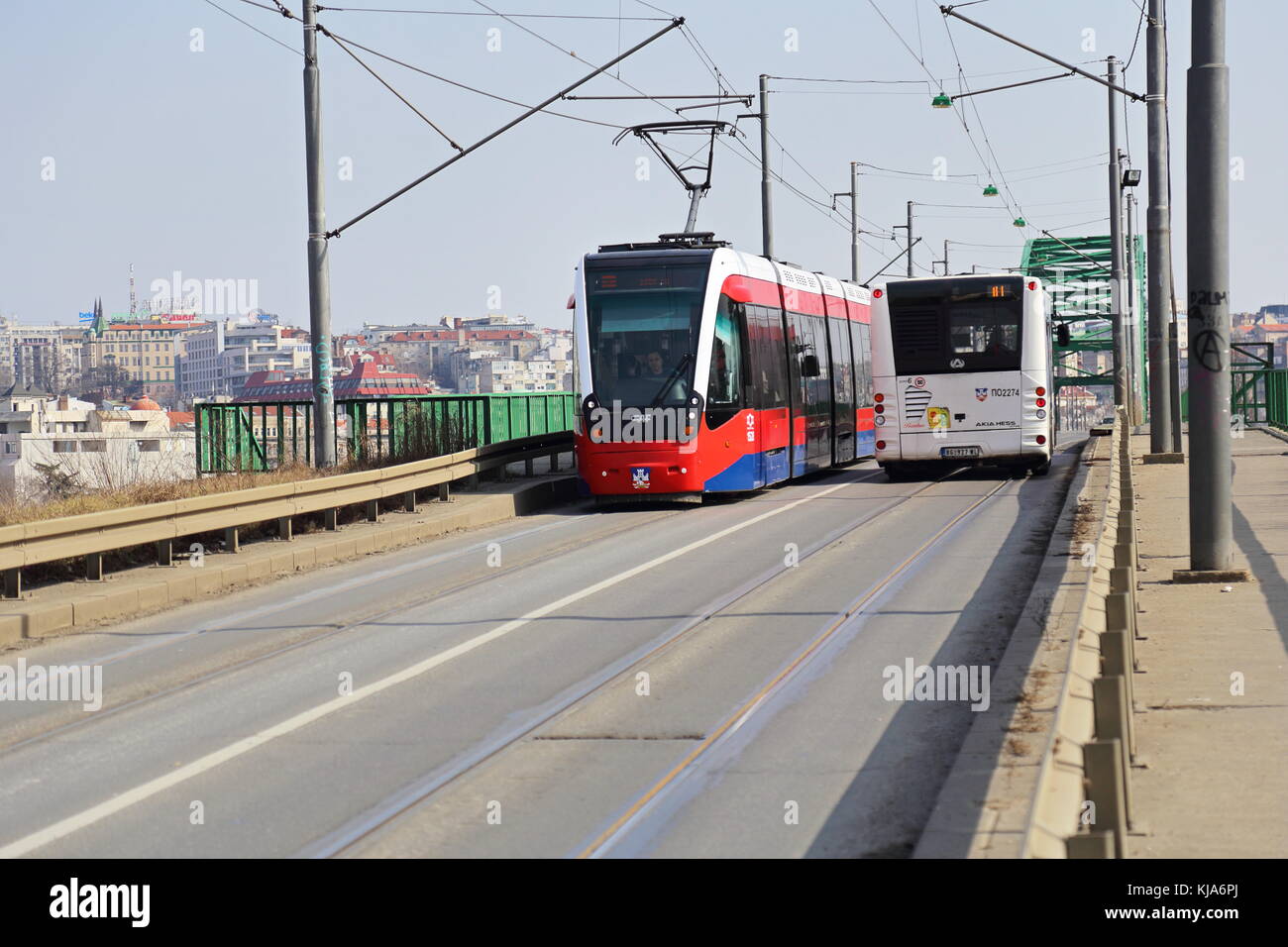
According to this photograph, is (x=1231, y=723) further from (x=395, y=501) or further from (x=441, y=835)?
(x=395, y=501)

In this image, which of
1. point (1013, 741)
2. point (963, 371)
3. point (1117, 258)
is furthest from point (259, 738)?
point (1117, 258)

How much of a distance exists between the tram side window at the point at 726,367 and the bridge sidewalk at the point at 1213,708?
778cm

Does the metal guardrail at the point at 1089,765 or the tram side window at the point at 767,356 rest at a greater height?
the tram side window at the point at 767,356

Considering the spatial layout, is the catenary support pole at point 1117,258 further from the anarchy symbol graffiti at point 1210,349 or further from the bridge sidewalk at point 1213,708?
the anarchy symbol graffiti at point 1210,349

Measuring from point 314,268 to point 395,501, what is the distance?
3399mm

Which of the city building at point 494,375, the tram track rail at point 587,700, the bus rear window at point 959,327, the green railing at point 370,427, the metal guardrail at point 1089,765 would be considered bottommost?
the tram track rail at point 587,700

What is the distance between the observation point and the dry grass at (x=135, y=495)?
16141 millimetres

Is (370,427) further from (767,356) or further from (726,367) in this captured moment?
(726,367)

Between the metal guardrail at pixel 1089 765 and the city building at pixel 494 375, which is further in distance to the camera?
the city building at pixel 494 375

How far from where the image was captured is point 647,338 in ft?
73.9

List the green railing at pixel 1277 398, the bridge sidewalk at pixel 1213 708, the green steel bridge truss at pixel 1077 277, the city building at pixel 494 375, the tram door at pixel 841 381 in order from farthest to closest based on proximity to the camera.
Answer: the city building at pixel 494 375 < the green steel bridge truss at pixel 1077 277 < the green railing at pixel 1277 398 < the tram door at pixel 841 381 < the bridge sidewalk at pixel 1213 708

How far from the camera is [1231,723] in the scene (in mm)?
8070

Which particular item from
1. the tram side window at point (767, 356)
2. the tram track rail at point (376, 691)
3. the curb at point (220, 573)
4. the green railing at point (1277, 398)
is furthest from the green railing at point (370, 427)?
the green railing at point (1277, 398)

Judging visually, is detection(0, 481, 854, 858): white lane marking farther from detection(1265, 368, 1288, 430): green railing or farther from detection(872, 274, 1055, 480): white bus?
detection(1265, 368, 1288, 430): green railing
